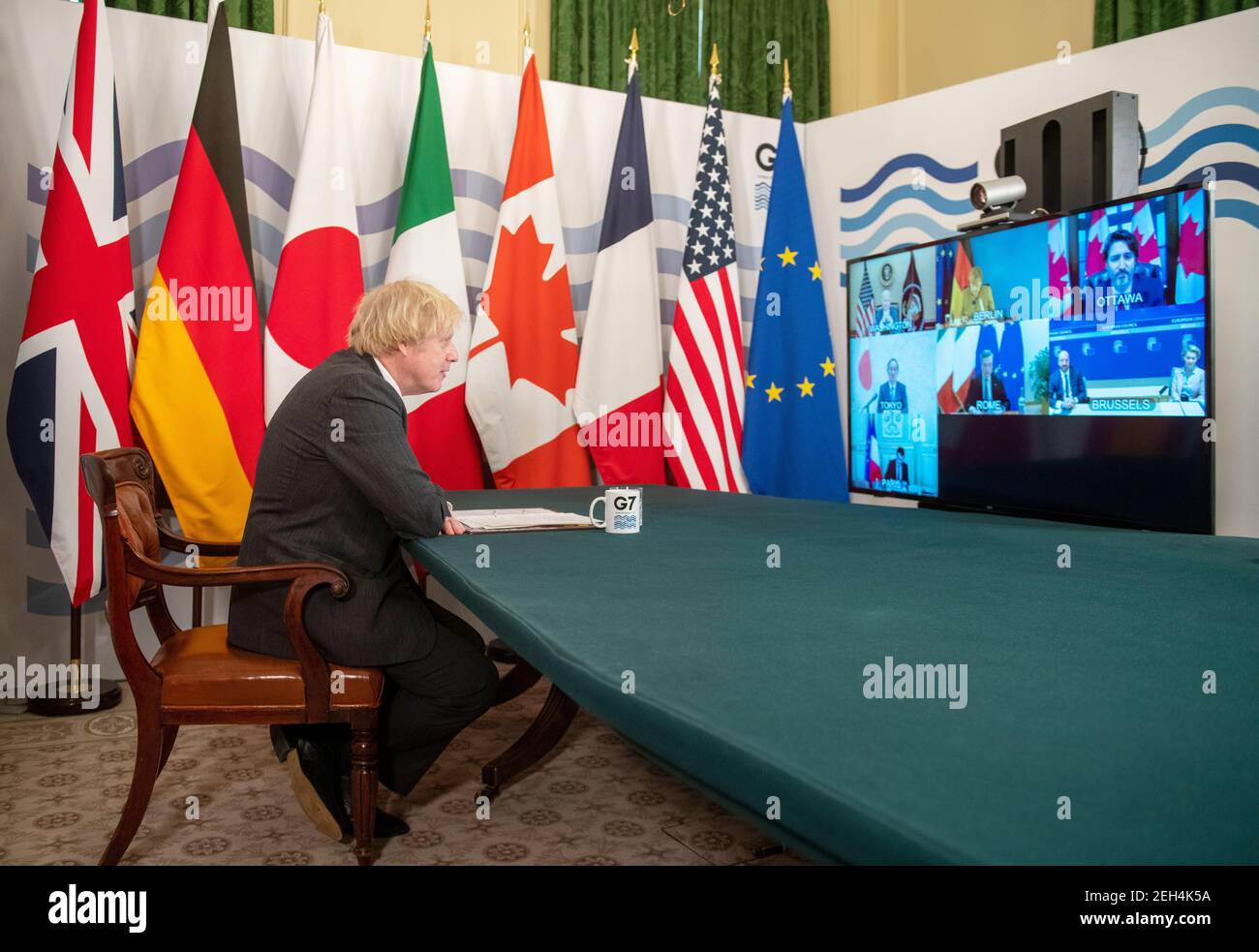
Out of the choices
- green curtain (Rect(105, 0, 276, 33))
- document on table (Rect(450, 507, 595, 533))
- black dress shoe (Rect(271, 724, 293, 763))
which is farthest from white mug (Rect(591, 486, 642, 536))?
green curtain (Rect(105, 0, 276, 33))

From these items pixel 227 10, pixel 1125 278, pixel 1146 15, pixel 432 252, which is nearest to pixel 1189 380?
pixel 1125 278

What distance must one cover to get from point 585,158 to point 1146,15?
8.37 ft

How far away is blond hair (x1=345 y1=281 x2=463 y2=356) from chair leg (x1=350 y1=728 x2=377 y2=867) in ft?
2.71

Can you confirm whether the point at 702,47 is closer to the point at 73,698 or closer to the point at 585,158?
the point at 585,158

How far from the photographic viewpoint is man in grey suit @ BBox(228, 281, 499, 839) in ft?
6.31

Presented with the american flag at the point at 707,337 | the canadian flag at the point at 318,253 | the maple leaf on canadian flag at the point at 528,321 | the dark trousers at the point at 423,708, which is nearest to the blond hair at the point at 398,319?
the dark trousers at the point at 423,708

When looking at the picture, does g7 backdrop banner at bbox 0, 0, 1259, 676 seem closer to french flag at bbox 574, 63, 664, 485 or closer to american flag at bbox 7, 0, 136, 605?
french flag at bbox 574, 63, 664, 485

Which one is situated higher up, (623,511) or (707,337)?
(707,337)

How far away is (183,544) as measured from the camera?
2.25 metres

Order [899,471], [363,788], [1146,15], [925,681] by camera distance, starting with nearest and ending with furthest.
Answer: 1. [925,681]
2. [363,788]
3. [899,471]
4. [1146,15]

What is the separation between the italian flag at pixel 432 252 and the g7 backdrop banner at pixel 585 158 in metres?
0.21

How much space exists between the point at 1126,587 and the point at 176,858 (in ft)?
6.21
